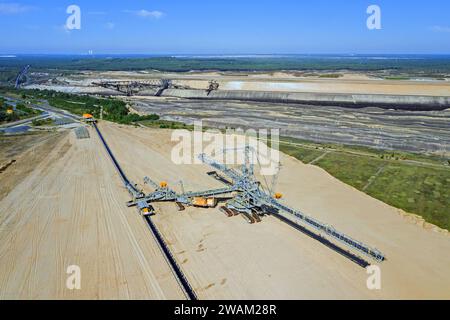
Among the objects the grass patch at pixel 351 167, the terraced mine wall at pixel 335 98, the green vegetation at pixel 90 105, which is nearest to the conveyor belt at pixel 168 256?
the grass patch at pixel 351 167

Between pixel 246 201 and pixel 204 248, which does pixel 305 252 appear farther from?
pixel 246 201

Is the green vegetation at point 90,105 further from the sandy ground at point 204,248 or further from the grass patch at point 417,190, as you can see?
the grass patch at point 417,190

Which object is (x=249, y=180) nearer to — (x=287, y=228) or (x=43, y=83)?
(x=287, y=228)

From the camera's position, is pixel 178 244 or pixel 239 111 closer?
pixel 178 244

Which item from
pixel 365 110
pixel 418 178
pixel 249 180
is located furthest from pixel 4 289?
pixel 365 110

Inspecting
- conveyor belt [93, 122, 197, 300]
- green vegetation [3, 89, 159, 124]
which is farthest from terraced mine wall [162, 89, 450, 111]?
conveyor belt [93, 122, 197, 300]

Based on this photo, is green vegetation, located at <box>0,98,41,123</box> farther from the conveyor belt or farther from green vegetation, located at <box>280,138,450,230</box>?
green vegetation, located at <box>280,138,450,230</box>
